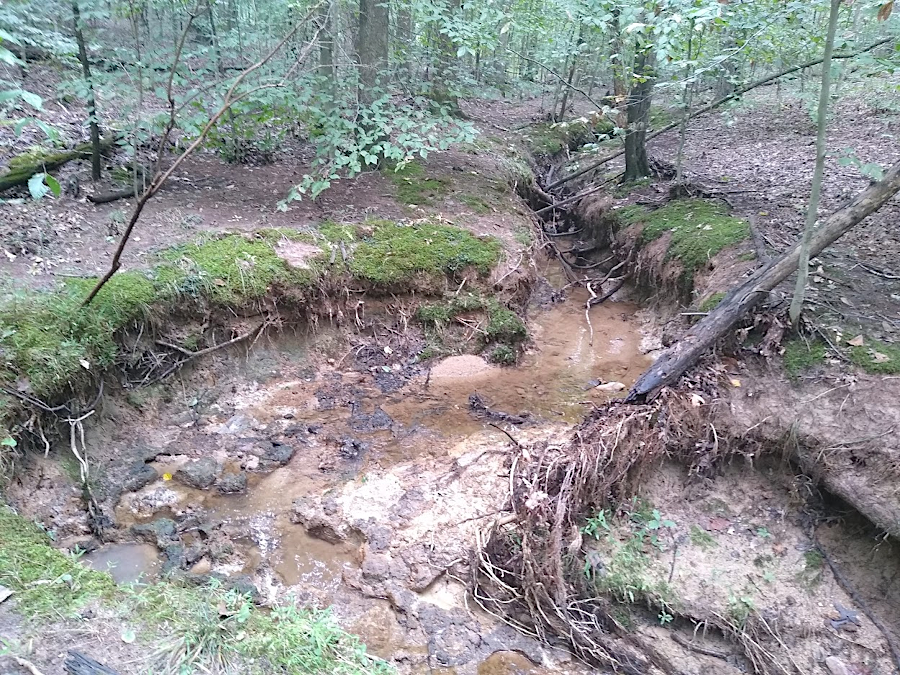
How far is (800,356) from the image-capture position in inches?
203

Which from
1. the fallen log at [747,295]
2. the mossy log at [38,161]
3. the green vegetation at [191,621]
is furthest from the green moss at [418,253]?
the green vegetation at [191,621]

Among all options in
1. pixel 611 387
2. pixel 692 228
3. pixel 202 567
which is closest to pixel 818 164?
pixel 611 387

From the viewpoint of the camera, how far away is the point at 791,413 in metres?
4.80

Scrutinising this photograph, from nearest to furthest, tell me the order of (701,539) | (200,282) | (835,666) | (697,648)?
(835,666), (697,648), (701,539), (200,282)

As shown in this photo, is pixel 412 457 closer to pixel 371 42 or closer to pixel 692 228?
pixel 692 228

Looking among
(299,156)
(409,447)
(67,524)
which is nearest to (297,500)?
(409,447)

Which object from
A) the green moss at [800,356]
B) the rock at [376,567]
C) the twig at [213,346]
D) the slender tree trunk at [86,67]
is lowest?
the rock at [376,567]

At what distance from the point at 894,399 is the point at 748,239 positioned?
328 centimetres

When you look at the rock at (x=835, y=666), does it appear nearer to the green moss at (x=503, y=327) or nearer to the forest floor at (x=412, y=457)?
the forest floor at (x=412, y=457)

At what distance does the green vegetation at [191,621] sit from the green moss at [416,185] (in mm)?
6284

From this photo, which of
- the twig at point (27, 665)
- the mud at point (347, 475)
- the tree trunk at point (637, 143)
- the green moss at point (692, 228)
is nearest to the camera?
the twig at point (27, 665)

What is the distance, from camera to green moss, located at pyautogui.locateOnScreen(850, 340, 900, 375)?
4770 mm

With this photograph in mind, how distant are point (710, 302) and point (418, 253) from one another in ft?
11.9

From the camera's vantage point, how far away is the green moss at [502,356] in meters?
7.08
